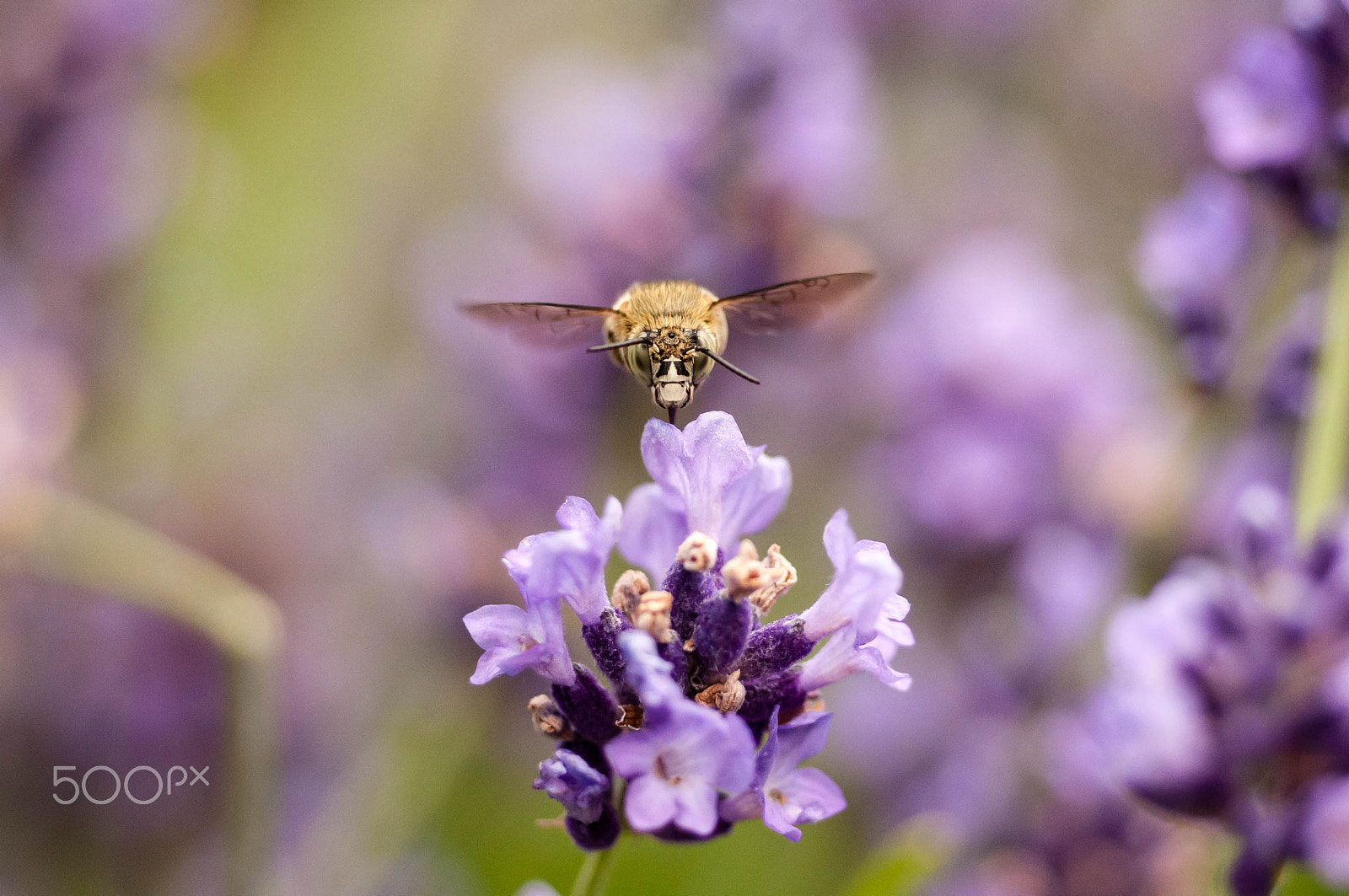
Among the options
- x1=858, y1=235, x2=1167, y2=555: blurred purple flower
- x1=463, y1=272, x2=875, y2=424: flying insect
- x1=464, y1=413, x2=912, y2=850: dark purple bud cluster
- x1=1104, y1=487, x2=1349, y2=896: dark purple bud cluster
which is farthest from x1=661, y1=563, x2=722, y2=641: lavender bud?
x1=858, y1=235, x2=1167, y2=555: blurred purple flower

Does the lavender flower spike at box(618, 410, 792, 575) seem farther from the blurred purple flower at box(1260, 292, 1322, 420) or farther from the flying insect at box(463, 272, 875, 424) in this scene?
the blurred purple flower at box(1260, 292, 1322, 420)

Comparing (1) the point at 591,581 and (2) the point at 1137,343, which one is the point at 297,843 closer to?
(1) the point at 591,581

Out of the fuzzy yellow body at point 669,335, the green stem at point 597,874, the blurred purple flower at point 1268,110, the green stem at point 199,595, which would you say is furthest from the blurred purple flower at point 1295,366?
the green stem at point 199,595

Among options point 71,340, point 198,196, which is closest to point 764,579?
point 71,340

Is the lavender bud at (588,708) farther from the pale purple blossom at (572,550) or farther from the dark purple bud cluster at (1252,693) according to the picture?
the dark purple bud cluster at (1252,693)

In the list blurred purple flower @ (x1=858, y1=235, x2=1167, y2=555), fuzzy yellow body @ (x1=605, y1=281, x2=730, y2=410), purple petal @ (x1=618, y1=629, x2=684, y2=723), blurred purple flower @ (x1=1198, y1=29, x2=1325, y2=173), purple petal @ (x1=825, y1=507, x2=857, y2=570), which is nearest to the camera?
purple petal @ (x1=618, y1=629, x2=684, y2=723)
